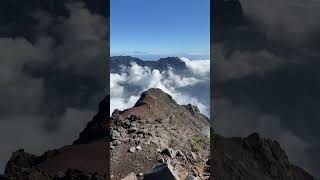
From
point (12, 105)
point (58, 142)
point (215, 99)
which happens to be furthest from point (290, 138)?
point (12, 105)

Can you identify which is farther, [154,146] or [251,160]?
[154,146]

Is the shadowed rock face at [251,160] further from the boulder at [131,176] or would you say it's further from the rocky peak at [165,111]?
the rocky peak at [165,111]

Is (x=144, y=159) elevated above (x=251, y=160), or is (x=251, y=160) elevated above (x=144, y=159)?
(x=251, y=160)

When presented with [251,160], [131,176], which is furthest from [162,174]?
[251,160]

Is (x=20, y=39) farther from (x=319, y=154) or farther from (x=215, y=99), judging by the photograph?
(x=319, y=154)

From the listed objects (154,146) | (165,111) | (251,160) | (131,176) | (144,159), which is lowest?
(131,176)

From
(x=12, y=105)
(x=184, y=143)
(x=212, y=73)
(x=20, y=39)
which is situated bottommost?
(x=184, y=143)

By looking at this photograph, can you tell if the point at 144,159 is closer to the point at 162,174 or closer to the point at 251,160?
the point at 162,174

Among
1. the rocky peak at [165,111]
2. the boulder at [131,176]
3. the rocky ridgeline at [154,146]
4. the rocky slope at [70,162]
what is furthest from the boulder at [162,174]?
the rocky peak at [165,111]
